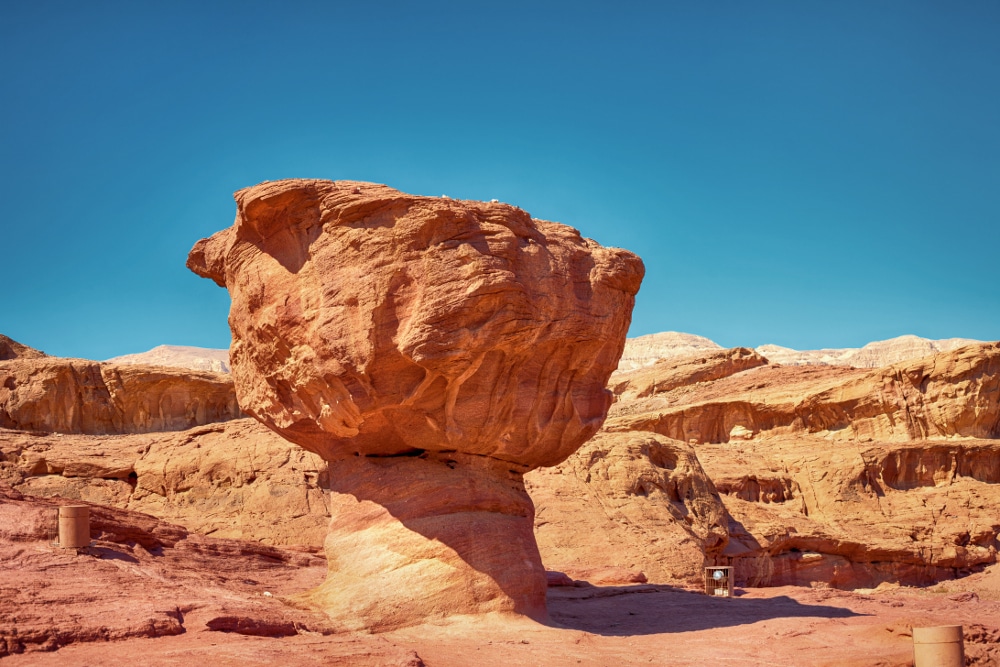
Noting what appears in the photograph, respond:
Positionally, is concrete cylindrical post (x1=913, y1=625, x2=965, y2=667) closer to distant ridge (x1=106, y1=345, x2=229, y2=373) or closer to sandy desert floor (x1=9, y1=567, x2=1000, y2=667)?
sandy desert floor (x1=9, y1=567, x2=1000, y2=667)

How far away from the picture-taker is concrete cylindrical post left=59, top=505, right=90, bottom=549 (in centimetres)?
1151

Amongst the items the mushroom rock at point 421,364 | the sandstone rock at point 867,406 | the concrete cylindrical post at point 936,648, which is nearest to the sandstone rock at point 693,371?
the sandstone rock at point 867,406

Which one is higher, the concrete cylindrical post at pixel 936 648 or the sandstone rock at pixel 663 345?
the sandstone rock at pixel 663 345

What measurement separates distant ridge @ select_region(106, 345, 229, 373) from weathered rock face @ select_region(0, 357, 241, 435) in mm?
56001

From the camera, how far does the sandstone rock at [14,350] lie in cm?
3173

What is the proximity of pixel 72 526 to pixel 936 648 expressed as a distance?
372 inches

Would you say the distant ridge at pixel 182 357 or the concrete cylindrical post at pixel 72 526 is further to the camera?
the distant ridge at pixel 182 357

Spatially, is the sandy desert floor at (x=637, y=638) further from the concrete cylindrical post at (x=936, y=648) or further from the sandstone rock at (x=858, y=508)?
the sandstone rock at (x=858, y=508)

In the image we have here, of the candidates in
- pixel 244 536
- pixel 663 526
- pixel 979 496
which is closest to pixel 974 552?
pixel 979 496

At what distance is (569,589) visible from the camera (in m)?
16.4

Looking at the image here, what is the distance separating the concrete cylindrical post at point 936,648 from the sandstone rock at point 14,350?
27377 millimetres

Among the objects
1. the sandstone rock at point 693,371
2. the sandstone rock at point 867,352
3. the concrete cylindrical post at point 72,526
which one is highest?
the sandstone rock at point 867,352

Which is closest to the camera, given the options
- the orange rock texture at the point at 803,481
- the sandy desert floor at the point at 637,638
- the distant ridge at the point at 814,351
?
the sandy desert floor at the point at 637,638

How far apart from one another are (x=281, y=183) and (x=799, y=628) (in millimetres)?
8204
